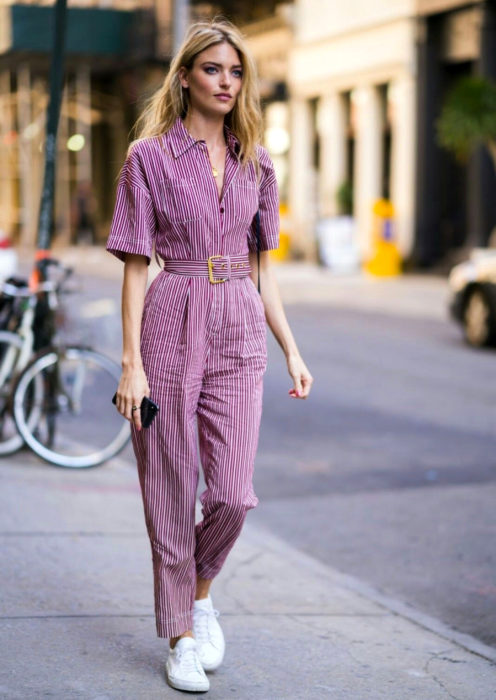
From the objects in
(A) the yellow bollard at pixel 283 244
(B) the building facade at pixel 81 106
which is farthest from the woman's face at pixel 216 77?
(B) the building facade at pixel 81 106

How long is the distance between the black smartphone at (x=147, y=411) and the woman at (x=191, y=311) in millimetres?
17

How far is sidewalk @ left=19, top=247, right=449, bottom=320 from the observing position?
18672 mm

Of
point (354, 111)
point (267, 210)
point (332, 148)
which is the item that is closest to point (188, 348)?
point (267, 210)

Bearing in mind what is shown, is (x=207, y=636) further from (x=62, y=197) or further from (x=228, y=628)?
(x=62, y=197)

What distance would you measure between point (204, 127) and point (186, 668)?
5.33 ft

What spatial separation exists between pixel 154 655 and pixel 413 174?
22.4 metres

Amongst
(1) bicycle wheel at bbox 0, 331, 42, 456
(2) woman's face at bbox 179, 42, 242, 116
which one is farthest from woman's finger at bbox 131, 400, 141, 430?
(1) bicycle wheel at bbox 0, 331, 42, 456

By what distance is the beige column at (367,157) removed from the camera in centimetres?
2747

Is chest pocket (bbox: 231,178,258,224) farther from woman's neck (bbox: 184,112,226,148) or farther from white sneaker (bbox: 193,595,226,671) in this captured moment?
white sneaker (bbox: 193,595,226,671)

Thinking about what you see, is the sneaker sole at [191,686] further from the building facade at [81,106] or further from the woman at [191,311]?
the building facade at [81,106]

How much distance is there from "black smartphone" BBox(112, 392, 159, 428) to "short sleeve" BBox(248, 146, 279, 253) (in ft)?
2.06

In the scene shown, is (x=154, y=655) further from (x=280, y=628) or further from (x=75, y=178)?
(x=75, y=178)

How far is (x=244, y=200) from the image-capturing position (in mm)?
3877

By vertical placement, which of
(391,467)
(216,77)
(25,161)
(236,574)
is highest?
(25,161)
